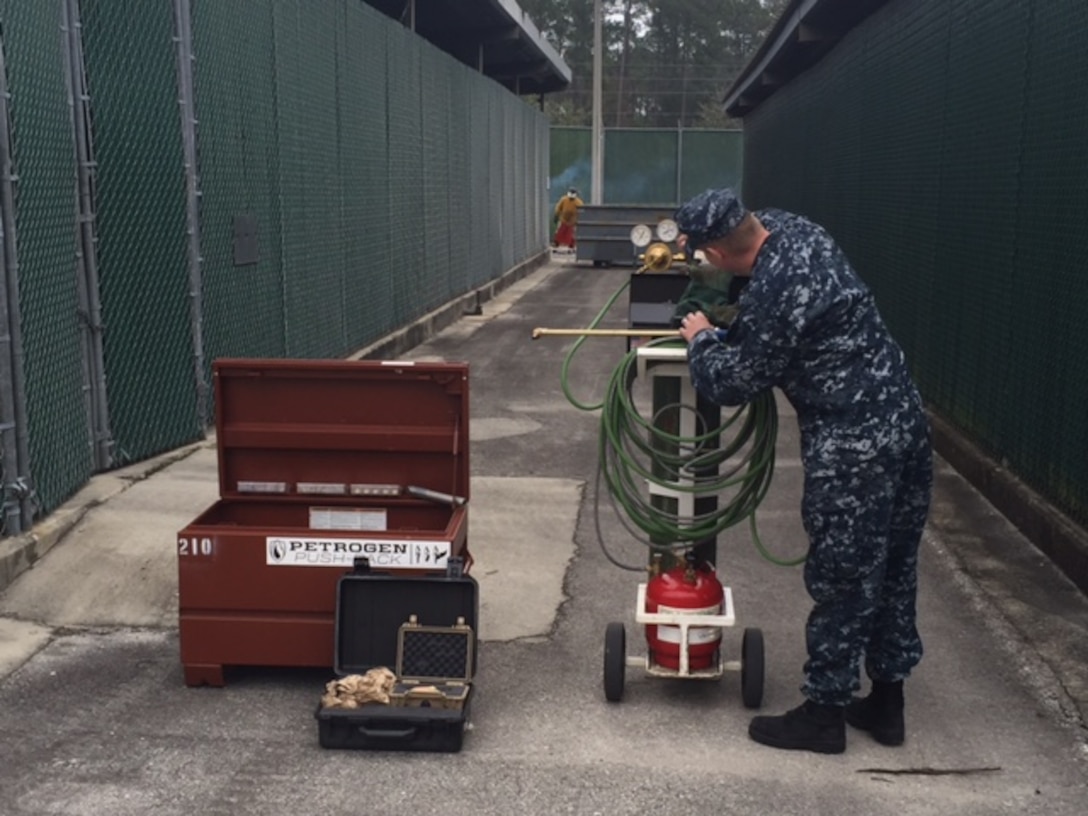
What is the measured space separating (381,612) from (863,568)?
177cm

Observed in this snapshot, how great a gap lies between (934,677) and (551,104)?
7027 centimetres

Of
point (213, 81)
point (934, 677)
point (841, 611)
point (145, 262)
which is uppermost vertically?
point (213, 81)

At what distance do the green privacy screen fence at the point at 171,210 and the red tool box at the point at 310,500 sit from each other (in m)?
1.63

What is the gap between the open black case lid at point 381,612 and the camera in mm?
5016

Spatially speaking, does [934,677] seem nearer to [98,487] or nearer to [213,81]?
[98,487]

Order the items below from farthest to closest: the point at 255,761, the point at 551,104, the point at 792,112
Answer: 1. the point at 551,104
2. the point at 792,112
3. the point at 255,761

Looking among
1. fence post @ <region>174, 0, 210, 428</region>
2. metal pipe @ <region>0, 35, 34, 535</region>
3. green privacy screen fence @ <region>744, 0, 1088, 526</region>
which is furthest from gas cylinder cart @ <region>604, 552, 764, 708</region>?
fence post @ <region>174, 0, 210, 428</region>

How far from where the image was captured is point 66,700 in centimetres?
511

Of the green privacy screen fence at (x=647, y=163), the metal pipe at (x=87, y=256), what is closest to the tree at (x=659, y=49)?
the green privacy screen fence at (x=647, y=163)

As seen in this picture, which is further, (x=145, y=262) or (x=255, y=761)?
(x=145, y=262)

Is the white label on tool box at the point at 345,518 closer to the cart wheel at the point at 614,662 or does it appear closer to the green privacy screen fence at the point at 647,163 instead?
the cart wheel at the point at 614,662

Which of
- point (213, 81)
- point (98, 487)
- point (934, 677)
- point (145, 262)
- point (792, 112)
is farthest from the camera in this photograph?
point (792, 112)

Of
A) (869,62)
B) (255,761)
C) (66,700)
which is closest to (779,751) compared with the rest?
(255,761)

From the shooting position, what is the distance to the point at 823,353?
14.9ft
